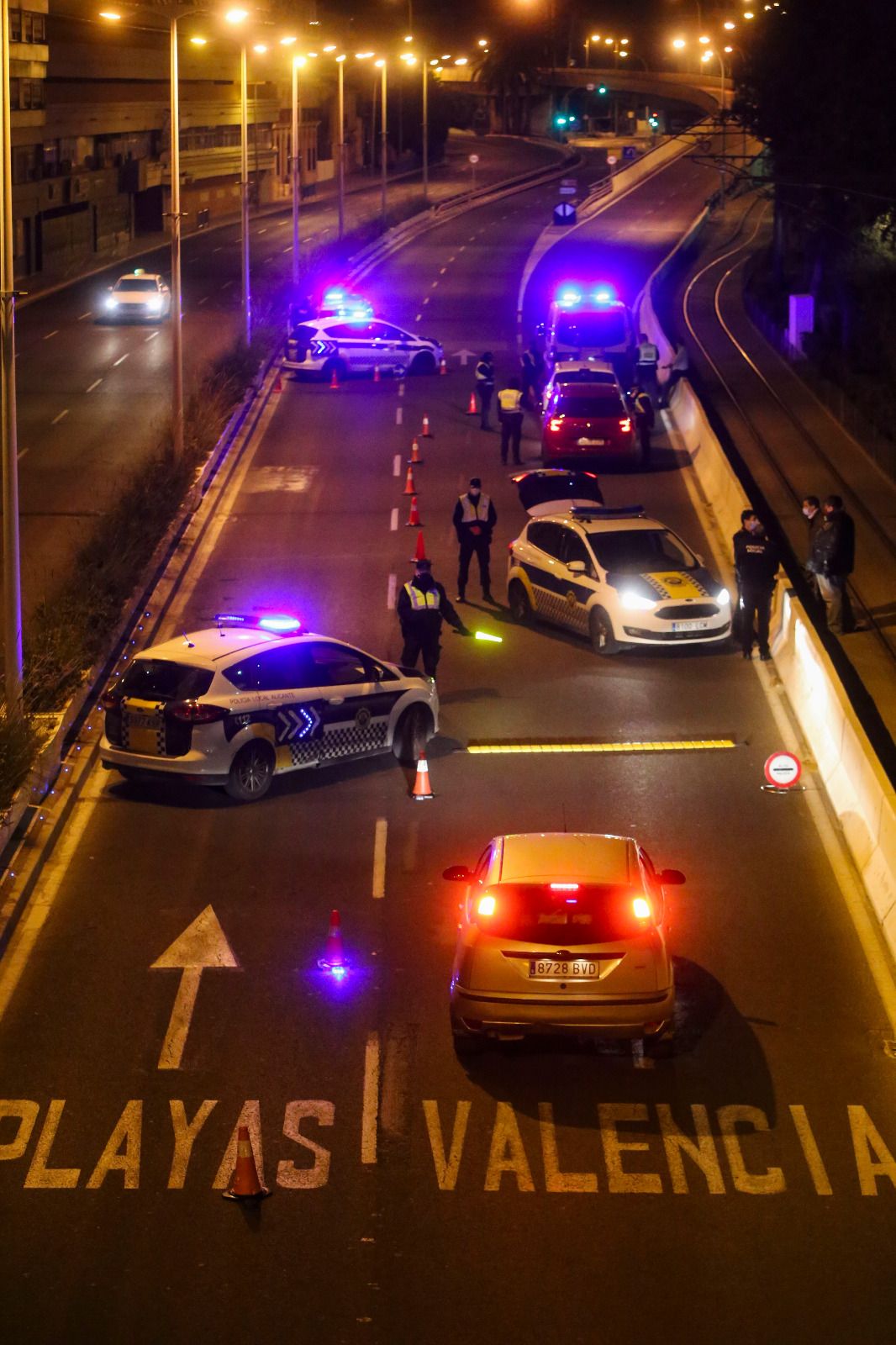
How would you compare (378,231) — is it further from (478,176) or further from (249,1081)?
(249,1081)

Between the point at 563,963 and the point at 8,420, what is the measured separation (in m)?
9.53

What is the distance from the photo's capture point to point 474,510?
25625 millimetres

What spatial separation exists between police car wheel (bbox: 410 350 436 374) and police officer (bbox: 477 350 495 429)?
7541 mm

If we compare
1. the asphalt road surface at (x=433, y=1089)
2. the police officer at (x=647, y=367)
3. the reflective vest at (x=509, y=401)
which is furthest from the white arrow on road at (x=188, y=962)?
the police officer at (x=647, y=367)

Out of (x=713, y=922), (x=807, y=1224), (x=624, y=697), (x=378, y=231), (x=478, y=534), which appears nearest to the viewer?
(x=807, y=1224)

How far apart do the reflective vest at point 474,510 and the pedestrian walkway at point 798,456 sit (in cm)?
515

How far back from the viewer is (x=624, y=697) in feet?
71.9

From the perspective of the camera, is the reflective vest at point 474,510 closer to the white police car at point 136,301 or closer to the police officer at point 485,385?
the police officer at point 485,385

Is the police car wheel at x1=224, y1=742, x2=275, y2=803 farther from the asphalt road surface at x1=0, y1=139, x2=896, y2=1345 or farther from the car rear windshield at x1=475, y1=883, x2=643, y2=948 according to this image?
the car rear windshield at x1=475, y1=883, x2=643, y2=948

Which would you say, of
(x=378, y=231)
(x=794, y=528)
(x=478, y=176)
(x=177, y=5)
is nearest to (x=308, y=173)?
(x=478, y=176)

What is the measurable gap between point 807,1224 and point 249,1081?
147 inches

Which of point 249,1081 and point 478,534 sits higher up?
point 478,534

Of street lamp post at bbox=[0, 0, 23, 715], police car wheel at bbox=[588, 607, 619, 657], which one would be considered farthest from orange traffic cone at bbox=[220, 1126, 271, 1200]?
police car wheel at bbox=[588, 607, 619, 657]

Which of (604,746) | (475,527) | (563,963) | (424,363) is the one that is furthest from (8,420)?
(424,363)
